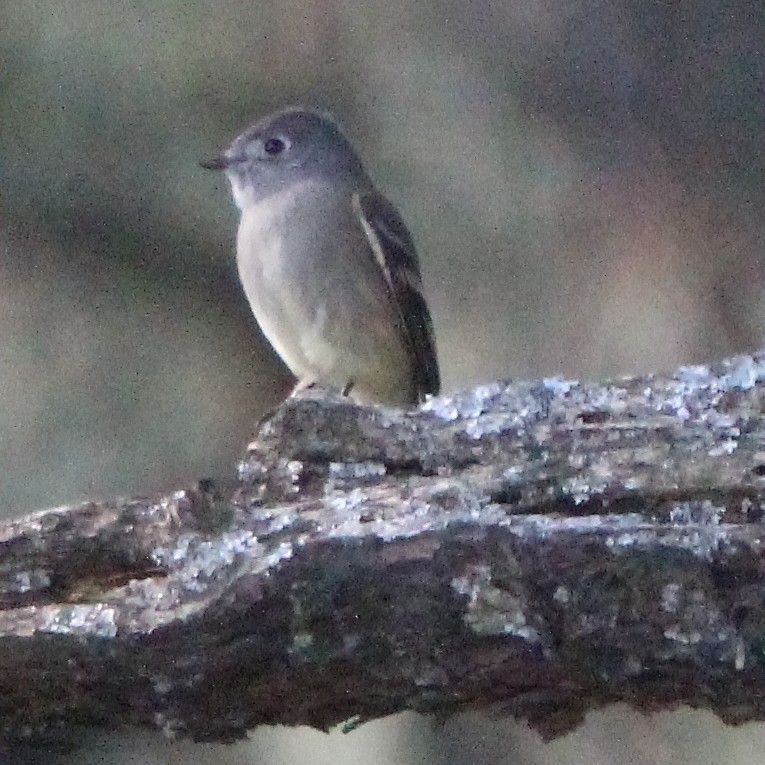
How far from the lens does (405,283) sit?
110 inches

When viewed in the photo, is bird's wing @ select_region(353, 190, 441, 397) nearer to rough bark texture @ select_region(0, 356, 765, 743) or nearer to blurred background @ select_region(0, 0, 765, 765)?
blurred background @ select_region(0, 0, 765, 765)

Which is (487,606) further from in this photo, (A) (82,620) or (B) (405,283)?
(B) (405,283)

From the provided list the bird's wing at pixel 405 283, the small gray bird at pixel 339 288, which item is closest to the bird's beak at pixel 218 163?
the small gray bird at pixel 339 288

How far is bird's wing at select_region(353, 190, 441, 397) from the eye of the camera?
2771 millimetres

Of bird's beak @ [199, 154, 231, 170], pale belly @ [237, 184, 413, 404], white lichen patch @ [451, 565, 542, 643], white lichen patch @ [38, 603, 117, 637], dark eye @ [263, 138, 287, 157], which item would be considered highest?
dark eye @ [263, 138, 287, 157]

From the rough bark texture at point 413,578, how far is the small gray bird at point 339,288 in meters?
1.13

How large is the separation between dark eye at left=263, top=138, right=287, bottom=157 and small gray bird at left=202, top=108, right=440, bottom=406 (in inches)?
3.4

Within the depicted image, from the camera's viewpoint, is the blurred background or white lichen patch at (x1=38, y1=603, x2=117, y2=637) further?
the blurred background

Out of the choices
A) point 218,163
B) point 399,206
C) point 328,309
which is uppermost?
point 399,206

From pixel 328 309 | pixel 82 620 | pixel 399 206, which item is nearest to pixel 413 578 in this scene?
pixel 82 620

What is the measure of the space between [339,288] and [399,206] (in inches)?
33.2

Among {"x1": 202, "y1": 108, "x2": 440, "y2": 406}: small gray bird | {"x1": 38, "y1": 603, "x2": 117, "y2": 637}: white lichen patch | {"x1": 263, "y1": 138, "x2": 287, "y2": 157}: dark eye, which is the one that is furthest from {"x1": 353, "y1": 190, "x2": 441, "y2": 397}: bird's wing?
{"x1": 38, "y1": 603, "x2": 117, "y2": 637}: white lichen patch

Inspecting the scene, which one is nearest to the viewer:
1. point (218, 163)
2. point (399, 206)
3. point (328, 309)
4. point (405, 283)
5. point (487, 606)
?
point (487, 606)

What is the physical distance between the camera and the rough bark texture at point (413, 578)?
1.31 meters
